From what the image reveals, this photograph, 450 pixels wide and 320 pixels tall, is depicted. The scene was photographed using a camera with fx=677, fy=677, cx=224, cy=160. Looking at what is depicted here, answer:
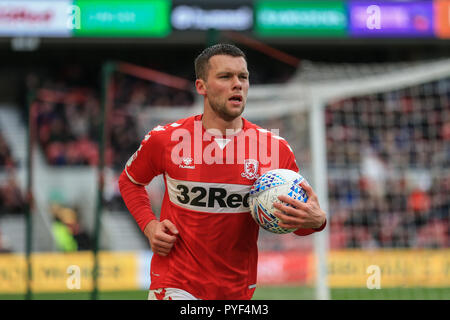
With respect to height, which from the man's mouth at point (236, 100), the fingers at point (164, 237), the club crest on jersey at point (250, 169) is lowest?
the fingers at point (164, 237)

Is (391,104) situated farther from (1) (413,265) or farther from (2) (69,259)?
(2) (69,259)

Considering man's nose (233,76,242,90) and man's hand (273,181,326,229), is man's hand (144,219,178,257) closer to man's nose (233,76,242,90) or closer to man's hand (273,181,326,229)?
man's hand (273,181,326,229)

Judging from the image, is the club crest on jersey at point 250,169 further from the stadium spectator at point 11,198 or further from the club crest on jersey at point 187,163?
the stadium spectator at point 11,198

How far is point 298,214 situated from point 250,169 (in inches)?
23.6

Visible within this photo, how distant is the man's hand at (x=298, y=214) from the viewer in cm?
391

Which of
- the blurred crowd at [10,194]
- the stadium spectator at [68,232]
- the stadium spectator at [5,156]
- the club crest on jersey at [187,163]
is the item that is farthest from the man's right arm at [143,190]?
the stadium spectator at [5,156]

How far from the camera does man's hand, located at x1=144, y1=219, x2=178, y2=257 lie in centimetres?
423

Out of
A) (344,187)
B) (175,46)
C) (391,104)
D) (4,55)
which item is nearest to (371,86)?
(391,104)

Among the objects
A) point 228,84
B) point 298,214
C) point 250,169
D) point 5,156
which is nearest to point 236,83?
point 228,84

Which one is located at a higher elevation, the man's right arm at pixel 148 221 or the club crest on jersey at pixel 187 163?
the club crest on jersey at pixel 187 163

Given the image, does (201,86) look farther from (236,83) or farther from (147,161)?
(147,161)

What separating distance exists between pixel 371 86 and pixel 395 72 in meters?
0.91

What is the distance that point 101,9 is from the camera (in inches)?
877

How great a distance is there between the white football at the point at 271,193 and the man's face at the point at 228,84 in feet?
1.60
